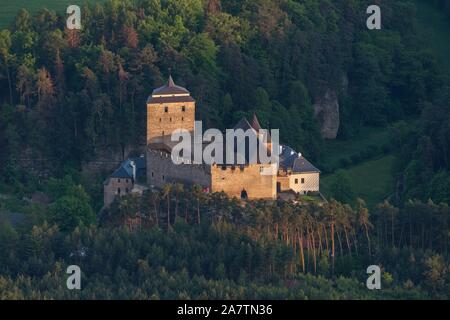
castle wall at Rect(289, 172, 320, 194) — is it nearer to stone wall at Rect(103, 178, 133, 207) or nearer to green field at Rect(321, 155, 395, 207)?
green field at Rect(321, 155, 395, 207)

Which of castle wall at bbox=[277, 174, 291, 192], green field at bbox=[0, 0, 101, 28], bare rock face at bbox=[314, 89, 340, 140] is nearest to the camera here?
castle wall at bbox=[277, 174, 291, 192]

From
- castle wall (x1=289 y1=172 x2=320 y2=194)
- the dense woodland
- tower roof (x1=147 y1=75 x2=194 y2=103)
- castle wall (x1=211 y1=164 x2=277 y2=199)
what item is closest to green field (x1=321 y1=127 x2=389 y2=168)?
the dense woodland

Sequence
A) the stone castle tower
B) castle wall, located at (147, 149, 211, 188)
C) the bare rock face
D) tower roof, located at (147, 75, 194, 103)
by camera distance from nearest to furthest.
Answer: castle wall, located at (147, 149, 211, 188) → the stone castle tower → tower roof, located at (147, 75, 194, 103) → the bare rock face

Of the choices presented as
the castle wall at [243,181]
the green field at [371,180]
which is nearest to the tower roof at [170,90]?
the castle wall at [243,181]

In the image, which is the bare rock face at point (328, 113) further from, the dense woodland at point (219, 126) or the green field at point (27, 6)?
the green field at point (27, 6)

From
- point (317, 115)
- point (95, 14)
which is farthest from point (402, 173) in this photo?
point (95, 14)

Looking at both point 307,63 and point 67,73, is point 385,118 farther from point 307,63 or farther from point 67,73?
point 67,73
